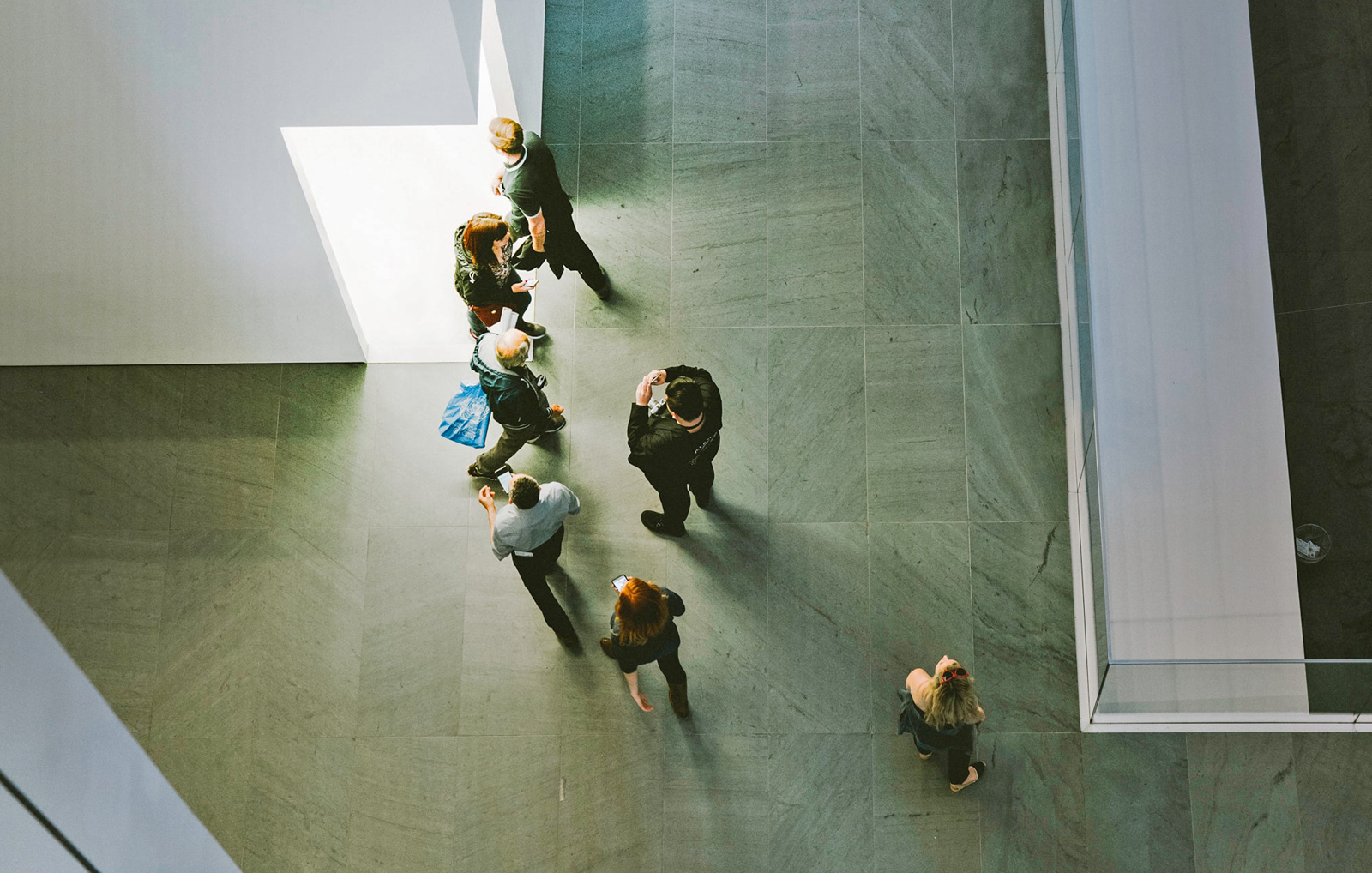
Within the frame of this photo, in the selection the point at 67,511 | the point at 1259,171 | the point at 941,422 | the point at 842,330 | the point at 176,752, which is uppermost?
the point at 1259,171

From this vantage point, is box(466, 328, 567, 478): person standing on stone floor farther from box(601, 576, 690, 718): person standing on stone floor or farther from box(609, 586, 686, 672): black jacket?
box(609, 586, 686, 672): black jacket

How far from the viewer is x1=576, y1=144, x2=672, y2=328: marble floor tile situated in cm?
644

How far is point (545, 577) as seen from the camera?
5.58 m

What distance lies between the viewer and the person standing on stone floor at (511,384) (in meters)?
5.07

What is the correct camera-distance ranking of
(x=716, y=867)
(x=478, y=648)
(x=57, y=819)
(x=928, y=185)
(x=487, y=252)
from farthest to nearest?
1. (x=928, y=185)
2. (x=478, y=648)
3. (x=716, y=867)
4. (x=487, y=252)
5. (x=57, y=819)

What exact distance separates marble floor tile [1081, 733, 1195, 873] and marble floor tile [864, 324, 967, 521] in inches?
70.9

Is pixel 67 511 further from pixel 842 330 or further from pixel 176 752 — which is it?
pixel 842 330

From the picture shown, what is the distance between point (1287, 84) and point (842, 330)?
3.67 meters

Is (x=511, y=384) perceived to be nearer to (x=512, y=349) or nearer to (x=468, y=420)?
(x=512, y=349)

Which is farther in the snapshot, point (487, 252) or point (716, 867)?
point (716, 867)

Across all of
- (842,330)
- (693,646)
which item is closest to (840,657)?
(693,646)

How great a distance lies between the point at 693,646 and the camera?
5.88m

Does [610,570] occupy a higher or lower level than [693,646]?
higher

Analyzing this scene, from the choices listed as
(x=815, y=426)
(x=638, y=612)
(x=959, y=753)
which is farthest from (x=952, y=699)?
(x=815, y=426)
